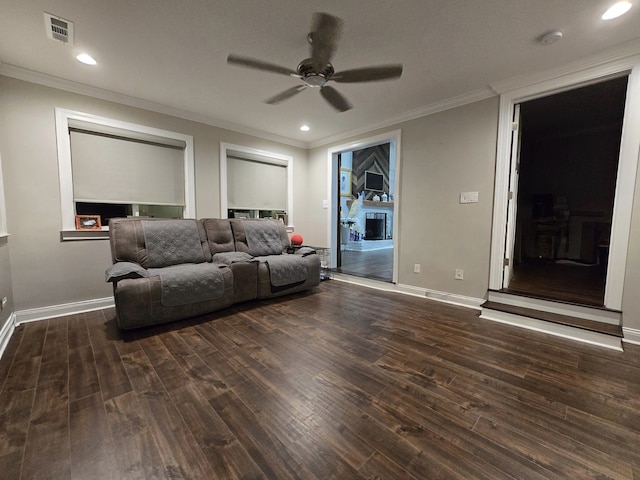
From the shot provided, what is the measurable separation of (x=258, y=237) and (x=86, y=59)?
2447mm

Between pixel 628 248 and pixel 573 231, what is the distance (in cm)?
374

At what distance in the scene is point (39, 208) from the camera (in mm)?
2693

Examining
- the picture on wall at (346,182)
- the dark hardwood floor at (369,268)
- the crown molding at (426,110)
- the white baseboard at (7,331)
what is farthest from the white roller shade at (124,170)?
the picture on wall at (346,182)

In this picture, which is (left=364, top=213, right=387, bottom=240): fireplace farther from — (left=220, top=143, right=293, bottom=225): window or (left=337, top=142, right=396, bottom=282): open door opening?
(left=220, top=143, right=293, bottom=225): window

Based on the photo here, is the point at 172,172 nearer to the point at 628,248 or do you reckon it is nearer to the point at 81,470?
the point at 81,470

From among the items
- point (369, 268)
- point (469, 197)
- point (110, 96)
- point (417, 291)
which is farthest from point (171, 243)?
point (469, 197)

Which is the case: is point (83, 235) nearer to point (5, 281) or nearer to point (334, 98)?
point (5, 281)

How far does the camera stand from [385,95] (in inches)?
119

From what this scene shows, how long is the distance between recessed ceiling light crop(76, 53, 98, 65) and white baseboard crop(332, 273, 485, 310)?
13.0 feet

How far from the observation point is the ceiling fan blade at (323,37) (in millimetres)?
1639

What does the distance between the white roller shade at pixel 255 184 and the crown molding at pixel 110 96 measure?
48cm

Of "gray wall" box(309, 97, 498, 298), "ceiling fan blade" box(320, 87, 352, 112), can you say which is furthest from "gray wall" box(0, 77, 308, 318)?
"gray wall" box(309, 97, 498, 298)

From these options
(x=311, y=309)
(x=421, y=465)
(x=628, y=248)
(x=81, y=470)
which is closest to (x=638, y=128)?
(x=628, y=248)

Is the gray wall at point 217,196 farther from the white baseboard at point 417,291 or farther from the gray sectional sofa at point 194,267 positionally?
the gray sectional sofa at point 194,267
